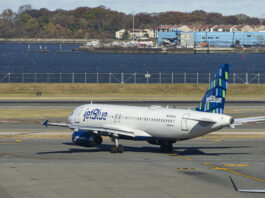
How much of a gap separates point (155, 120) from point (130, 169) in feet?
25.3

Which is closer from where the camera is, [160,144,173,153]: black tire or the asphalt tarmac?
the asphalt tarmac

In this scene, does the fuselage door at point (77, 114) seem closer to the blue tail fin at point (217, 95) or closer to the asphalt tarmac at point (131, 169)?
the asphalt tarmac at point (131, 169)

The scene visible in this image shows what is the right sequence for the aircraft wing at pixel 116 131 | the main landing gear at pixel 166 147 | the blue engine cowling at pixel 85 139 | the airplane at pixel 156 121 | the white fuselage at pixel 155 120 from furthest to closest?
the main landing gear at pixel 166 147, the blue engine cowling at pixel 85 139, the aircraft wing at pixel 116 131, the airplane at pixel 156 121, the white fuselage at pixel 155 120

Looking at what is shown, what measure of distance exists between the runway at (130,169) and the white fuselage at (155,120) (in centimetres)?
248

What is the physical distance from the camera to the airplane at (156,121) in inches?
2023

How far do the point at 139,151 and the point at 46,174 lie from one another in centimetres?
1428

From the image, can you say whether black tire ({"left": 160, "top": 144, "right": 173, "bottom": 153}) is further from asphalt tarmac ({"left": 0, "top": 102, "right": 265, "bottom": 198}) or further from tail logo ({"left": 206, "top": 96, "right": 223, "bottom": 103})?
tail logo ({"left": 206, "top": 96, "right": 223, "bottom": 103})

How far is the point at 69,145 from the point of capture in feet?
201

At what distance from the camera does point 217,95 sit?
52.7 m

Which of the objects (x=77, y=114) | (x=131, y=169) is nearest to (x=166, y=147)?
(x=131, y=169)

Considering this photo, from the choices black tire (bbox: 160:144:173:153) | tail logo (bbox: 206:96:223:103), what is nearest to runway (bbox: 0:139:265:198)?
black tire (bbox: 160:144:173:153)

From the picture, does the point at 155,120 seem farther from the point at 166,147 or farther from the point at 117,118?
the point at 117,118

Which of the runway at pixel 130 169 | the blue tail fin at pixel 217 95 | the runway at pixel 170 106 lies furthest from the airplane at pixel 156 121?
the runway at pixel 170 106

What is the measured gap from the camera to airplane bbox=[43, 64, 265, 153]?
5138 centimetres
